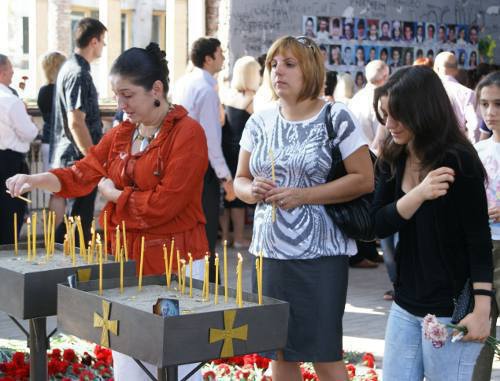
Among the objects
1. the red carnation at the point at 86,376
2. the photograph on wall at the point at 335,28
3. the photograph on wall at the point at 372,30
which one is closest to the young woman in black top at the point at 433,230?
the red carnation at the point at 86,376

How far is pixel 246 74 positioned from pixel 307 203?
535 centimetres

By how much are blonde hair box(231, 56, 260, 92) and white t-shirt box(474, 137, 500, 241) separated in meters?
4.74

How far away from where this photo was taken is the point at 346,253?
440cm

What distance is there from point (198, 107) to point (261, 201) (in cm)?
366

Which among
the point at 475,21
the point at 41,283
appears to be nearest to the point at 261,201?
the point at 41,283

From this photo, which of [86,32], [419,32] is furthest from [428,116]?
[419,32]

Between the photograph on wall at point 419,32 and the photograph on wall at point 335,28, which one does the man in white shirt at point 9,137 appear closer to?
the photograph on wall at point 335,28

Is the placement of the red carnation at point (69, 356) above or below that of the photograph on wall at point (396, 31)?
below

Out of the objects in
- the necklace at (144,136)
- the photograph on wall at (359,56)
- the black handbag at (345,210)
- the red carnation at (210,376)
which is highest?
the photograph on wall at (359,56)

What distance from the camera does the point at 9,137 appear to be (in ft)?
29.1

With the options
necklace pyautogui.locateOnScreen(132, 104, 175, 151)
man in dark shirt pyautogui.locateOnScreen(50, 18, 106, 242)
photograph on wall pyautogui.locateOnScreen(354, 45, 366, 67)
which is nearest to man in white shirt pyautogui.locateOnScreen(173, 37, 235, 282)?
man in dark shirt pyautogui.locateOnScreen(50, 18, 106, 242)

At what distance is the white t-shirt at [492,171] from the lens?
4.72 meters

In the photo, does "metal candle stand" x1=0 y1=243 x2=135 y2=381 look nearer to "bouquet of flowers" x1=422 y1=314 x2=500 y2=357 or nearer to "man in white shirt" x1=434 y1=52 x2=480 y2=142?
"bouquet of flowers" x1=422 y1=314 x2=500 y2=357

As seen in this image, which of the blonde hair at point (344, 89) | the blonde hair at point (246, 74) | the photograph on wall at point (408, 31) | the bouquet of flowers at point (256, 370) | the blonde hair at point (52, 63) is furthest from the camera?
the photograph on wall at point (408, 31)
